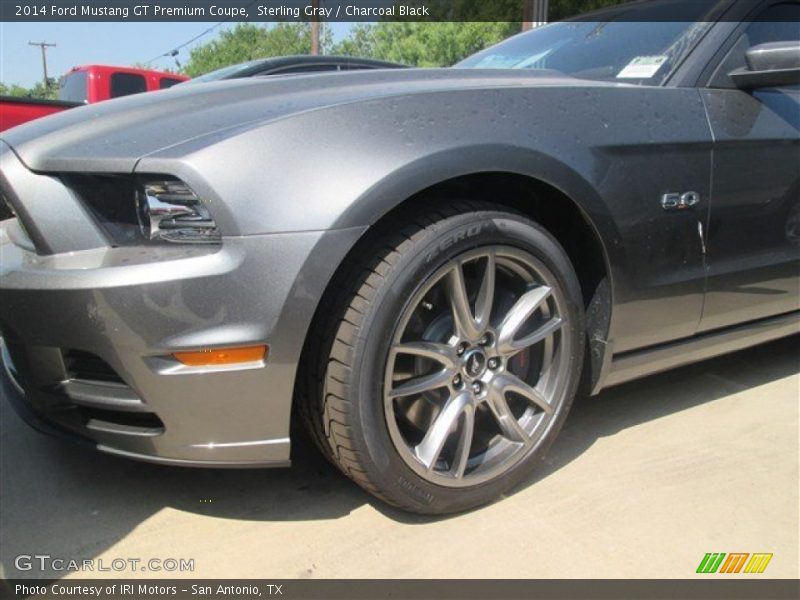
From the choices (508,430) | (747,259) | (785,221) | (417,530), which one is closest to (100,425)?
(417,530)

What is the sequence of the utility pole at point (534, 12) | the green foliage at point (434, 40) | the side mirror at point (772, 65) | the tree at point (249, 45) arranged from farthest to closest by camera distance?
the tree at point (249, 45), the green foliage at point (434, 40), the utility pole at point (534, 12), the side mirror at point (772, 65)

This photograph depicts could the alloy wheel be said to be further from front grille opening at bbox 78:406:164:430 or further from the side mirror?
the side mirror

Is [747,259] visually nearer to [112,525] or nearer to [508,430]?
[508,430]

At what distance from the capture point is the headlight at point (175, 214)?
1.70 metres

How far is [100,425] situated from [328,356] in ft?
2.13

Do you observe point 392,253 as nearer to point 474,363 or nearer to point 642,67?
point 474,363

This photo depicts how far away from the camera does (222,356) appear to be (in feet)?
5.55

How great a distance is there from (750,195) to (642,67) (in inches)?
22.9

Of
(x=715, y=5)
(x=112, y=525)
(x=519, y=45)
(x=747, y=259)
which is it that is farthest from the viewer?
(x=519, y=45)

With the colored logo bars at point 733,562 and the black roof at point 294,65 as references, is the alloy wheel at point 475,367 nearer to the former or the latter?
the colored logo bars at point 733,562

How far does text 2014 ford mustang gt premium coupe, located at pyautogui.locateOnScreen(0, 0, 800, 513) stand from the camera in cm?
168

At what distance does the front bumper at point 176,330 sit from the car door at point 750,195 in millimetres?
1373

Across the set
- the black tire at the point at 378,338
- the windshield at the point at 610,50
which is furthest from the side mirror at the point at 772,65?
the black tire at the point at 378,338

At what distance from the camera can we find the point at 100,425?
1866 millimetres
